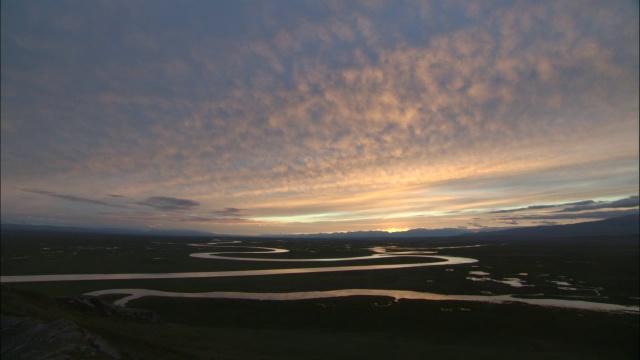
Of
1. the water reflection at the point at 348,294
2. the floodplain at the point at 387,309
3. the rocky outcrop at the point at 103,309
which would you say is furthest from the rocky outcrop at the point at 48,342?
the water reflection at the point at 348,294

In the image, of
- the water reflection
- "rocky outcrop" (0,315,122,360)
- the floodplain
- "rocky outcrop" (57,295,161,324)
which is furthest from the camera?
the water reflection

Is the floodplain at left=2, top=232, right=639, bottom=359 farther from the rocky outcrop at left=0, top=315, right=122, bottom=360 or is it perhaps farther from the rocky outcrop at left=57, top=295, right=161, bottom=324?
the rocky outcrop at left=0, top=315, right=122, bottom=360

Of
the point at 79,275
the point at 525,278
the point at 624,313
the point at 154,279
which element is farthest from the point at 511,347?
the point at 79,275

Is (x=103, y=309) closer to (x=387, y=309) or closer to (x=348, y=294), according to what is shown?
(x=387, y=309)

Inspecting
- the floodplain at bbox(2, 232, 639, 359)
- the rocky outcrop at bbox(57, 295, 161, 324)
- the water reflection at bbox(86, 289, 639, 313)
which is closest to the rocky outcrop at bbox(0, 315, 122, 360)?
the floodplain at bbox(2, 232, 639, 359)

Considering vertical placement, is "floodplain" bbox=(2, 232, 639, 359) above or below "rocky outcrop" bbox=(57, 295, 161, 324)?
below

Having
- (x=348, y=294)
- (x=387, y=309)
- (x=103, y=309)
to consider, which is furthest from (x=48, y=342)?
(x=348, y=294)

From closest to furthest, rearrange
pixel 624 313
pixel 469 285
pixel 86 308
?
1. pixel 86 308
2. pixel 624 313
3. pixel 469 285

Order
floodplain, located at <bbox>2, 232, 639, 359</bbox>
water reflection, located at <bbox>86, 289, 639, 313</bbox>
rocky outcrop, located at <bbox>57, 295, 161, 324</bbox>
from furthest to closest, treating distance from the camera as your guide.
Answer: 1. water reflection, located at <bbox>86, 289, 639, 313</bbox>
2. rocky outcrop, located at <bbox>57, 295, 161, 324</bbox>
3. floodplain, located at <bbox>2, 232, 639, 359</bbox>

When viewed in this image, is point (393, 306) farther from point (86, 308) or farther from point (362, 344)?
point (86, 308)
